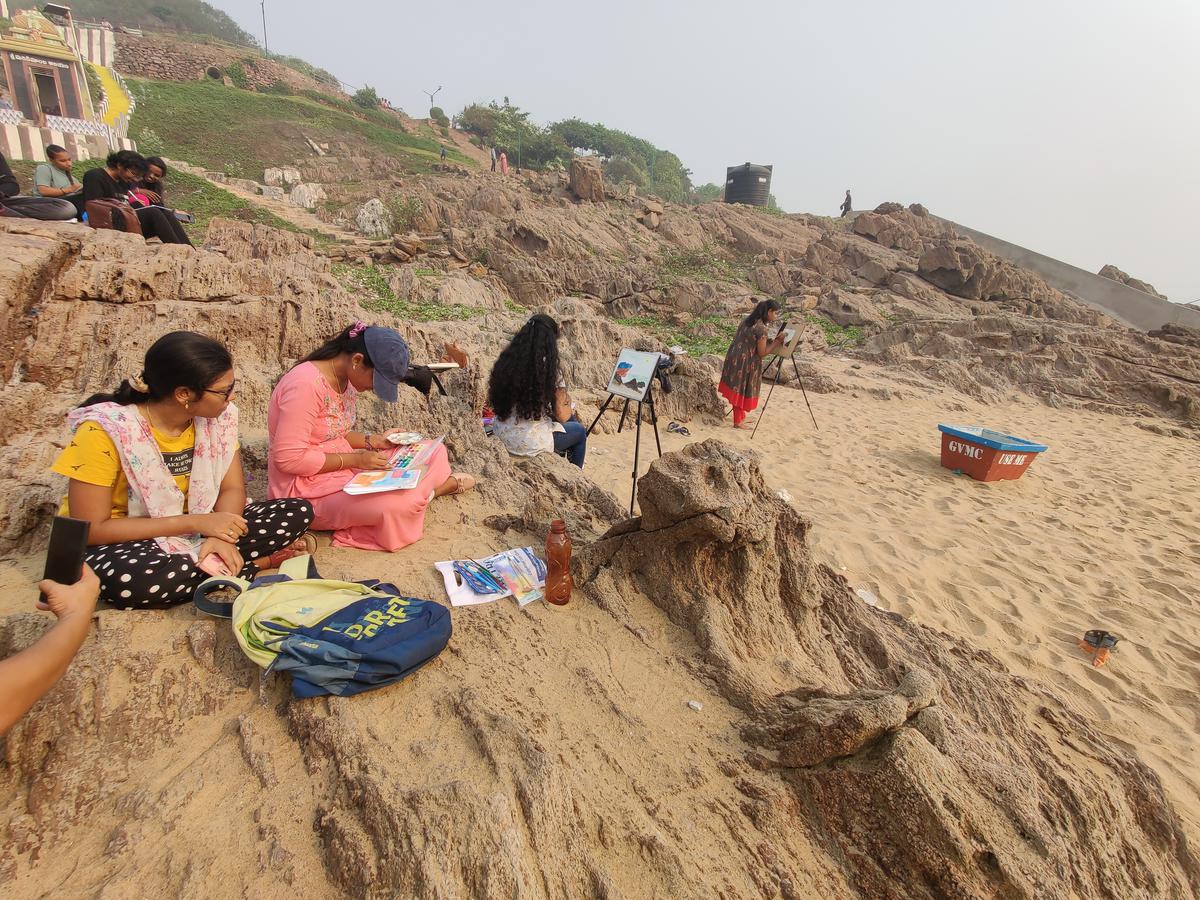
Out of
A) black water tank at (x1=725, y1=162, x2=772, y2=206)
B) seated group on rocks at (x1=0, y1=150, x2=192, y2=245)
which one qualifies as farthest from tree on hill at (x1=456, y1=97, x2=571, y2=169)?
seated group on rocks at (x1=0, y1=150, x2=192, y2=245)

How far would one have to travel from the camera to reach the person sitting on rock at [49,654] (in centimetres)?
146

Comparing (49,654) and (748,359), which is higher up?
(748,359)

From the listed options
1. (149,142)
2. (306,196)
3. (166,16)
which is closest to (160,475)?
(306,196)

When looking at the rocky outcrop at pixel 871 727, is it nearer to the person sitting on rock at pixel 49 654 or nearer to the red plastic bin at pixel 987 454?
the person sitting on rock at pixel 49 654

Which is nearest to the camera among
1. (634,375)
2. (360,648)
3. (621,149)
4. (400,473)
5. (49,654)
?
(49,654)

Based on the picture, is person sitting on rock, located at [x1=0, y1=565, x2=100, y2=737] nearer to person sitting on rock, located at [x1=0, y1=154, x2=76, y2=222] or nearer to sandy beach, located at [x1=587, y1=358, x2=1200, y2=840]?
sandy beach, located at [x1=587, y1=358, x2=1200, y2=840]

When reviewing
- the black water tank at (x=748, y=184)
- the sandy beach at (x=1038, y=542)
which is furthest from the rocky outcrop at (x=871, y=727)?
the black water tank at (x=748, y=184)

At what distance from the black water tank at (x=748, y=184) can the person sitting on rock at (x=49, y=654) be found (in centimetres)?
3099

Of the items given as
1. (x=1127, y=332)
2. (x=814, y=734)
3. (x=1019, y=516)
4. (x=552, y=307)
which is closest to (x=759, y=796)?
(x=814, y=734)

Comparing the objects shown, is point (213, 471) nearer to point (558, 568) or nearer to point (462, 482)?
point (462, 482)

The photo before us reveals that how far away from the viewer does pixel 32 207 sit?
17.4 feet

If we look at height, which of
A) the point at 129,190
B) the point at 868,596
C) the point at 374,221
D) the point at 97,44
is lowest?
the point at 868,596

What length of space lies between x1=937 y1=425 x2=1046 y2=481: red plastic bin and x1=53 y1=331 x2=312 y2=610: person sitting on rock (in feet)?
23.2

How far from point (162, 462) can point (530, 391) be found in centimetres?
246
